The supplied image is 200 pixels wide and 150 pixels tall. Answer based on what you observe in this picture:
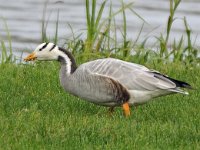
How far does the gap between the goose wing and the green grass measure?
1.07ft

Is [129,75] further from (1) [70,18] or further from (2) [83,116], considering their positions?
(1) [70,18]

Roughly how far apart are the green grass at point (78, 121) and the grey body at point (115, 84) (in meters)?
0.20

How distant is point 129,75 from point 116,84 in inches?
7.8

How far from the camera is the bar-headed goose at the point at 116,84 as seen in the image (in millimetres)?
8531

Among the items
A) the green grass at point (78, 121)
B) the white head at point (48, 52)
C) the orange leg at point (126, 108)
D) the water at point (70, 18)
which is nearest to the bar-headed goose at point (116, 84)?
the orange leg at point (126, 108)

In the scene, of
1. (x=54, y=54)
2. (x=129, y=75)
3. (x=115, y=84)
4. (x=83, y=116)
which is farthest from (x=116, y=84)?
(x=54, y=54)

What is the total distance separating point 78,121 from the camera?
8.18 meters

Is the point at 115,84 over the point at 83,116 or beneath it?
over

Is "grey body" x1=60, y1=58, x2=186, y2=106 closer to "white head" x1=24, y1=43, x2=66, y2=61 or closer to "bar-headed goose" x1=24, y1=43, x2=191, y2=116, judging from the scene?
"bar-headed goose" x1=24, y1=43, x2=191, y2=116

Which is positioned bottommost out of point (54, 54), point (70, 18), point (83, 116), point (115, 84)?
point (70, 18)

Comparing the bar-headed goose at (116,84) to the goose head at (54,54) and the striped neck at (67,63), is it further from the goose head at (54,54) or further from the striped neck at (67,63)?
the goose head at (54,54)

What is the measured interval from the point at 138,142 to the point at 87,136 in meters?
0.49

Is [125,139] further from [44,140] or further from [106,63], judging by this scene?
[106,63]

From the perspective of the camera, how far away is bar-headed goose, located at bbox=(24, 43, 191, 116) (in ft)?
28.0
